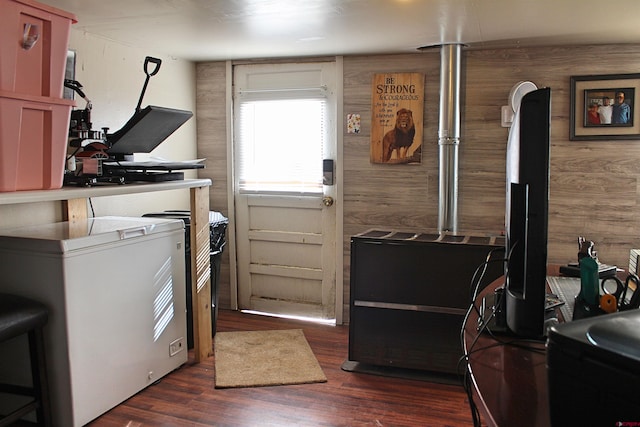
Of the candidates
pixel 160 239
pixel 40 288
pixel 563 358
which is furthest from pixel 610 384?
pixel 160 239

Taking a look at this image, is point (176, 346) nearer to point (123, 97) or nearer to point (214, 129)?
point (123, 97)

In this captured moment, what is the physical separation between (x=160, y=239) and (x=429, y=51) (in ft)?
7.24

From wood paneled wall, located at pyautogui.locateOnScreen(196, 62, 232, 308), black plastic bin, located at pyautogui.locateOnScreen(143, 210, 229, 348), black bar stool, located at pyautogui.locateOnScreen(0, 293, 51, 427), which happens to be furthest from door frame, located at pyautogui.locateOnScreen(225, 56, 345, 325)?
black bar stool, located at pyautogui.locateOnScreen(0, 293, 51, 427)

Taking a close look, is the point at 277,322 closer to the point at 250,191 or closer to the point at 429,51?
the point at 250,191

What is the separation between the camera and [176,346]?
317 centimetres

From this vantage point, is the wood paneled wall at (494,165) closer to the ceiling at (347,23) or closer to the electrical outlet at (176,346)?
the ceiling at (347,23)

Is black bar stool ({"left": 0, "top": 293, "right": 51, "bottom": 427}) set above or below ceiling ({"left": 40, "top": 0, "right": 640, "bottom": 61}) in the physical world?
below

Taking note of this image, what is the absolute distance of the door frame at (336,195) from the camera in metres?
3.94

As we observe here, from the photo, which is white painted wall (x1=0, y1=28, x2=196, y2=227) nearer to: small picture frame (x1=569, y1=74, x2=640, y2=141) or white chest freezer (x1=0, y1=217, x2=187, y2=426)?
white chest freezer (x1=0, y1=217, x2=187, y2=426)

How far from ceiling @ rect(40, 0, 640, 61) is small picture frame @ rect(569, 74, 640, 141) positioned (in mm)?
248

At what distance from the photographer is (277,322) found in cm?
412

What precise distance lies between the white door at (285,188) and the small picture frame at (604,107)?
1664 mm

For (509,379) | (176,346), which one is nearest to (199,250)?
(176,346)

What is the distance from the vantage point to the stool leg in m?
2.33
